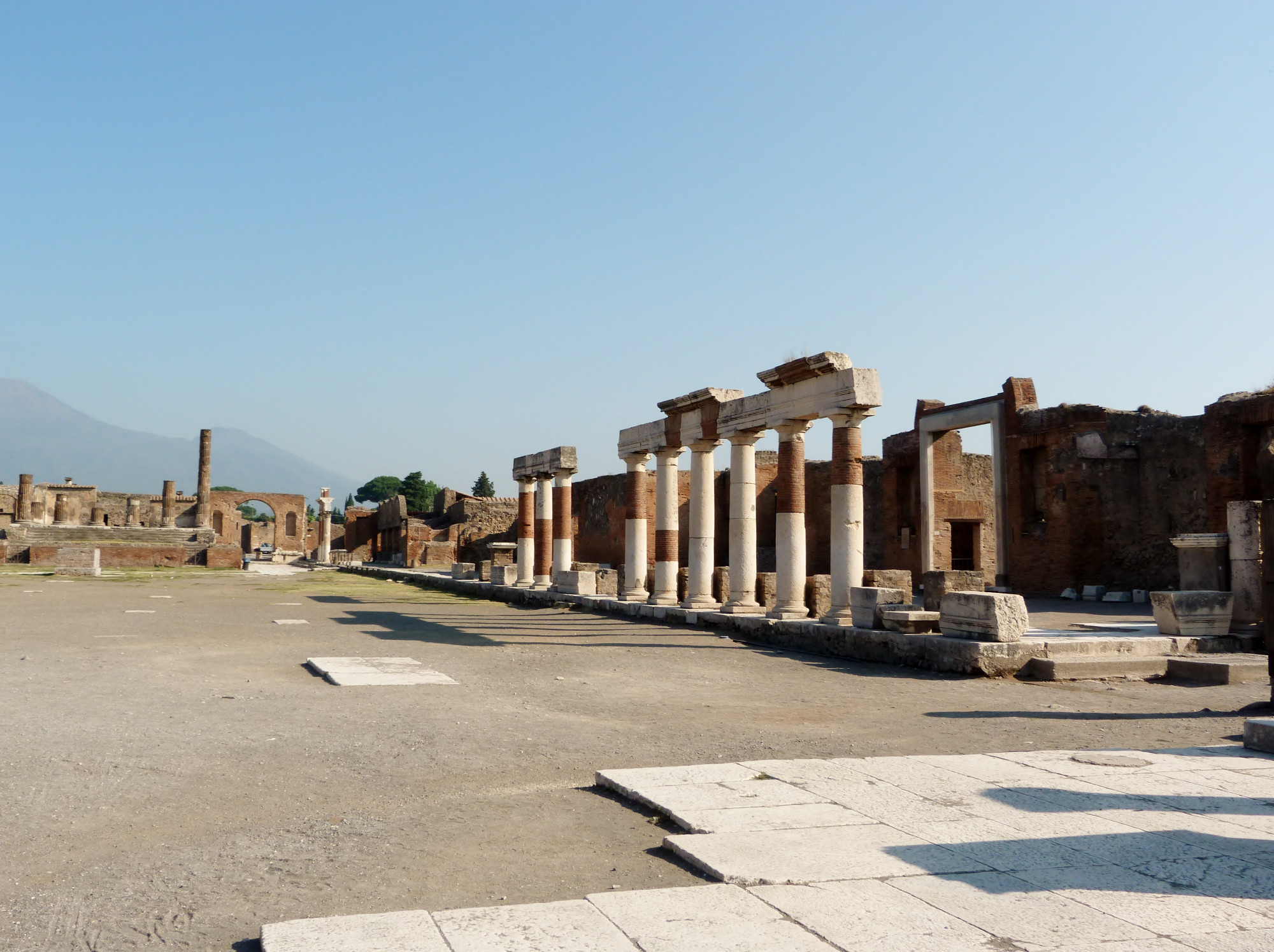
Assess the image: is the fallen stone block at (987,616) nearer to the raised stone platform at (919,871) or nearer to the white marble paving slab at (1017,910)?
the raised stone platform at (919,871)

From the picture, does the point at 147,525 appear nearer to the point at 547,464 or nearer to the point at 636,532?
the point at 547,464

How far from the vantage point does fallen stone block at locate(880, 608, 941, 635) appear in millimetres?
11711

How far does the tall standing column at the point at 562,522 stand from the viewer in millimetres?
23594

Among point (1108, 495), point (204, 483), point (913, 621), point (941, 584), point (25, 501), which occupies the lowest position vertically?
point (913, 621)

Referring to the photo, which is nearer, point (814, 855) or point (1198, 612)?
point (814, 855)

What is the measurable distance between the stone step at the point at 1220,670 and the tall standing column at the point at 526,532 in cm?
1685

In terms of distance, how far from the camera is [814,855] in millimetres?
3857

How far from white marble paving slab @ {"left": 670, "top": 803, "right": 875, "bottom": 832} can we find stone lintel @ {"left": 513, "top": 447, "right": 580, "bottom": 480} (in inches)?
743

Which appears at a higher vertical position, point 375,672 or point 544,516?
point 544,516

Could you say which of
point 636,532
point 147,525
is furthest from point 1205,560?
point 147,525

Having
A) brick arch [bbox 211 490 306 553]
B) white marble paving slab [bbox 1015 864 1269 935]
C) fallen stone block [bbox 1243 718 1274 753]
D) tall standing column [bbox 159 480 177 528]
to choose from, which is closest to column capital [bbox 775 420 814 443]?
fallen stone block [bbox 1243 718 1274 753]

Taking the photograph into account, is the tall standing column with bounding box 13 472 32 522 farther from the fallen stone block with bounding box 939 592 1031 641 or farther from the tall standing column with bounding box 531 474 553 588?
the fallen stone block with bounding box 939 592 1031 641

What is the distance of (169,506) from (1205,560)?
59.0 m

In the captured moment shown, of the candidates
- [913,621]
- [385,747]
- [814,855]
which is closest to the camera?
[814,855]
